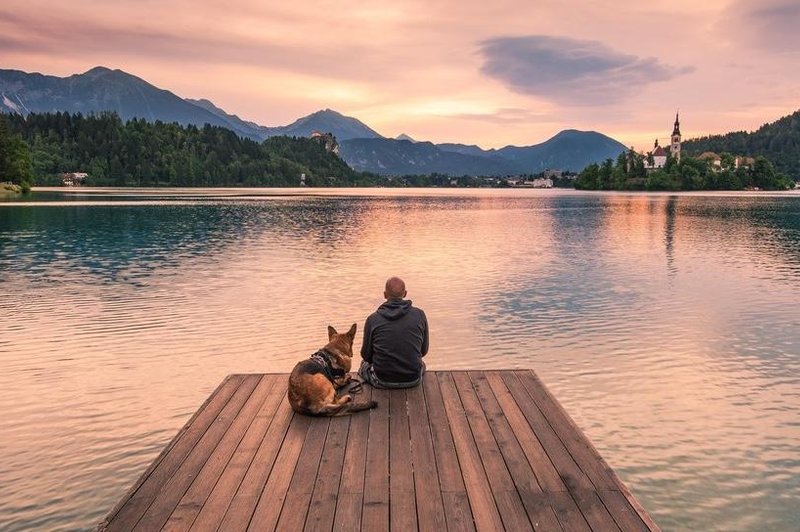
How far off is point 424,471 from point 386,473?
0.53 metres

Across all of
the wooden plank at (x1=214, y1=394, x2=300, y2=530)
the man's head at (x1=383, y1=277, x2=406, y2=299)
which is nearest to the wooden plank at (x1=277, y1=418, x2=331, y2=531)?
the wooden plank at (x1=214, y1=394, x2=300, y2=530)

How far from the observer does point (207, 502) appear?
284 inches

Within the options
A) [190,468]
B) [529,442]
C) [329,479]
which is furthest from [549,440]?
[190,468]

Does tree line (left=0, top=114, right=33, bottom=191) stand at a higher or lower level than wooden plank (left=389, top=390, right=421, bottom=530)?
higher

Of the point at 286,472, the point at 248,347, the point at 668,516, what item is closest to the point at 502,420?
the point at 668,516

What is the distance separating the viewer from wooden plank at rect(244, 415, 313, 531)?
6.78m

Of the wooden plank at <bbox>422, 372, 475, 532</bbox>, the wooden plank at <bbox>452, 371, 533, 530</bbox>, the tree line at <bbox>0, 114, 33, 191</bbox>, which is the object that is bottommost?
the wooden plank at <bbox>452, 371, 533, 530</bbox>

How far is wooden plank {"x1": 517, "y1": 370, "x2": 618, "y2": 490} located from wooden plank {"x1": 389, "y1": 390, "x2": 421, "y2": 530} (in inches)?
97.9

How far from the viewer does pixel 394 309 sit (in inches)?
439

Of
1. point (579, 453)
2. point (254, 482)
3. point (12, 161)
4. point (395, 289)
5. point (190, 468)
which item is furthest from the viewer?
point (12, 161)

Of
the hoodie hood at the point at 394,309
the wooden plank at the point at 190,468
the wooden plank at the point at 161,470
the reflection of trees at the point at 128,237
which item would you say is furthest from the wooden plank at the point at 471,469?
the reflection of trees at the point at 128,237

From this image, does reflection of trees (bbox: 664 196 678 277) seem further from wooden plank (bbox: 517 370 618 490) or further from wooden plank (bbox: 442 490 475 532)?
wooden plank (bbox: 442 490 475 532)

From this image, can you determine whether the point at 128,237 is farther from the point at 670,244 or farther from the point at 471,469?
the point at 471,469

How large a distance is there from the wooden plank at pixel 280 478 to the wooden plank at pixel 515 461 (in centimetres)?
304
